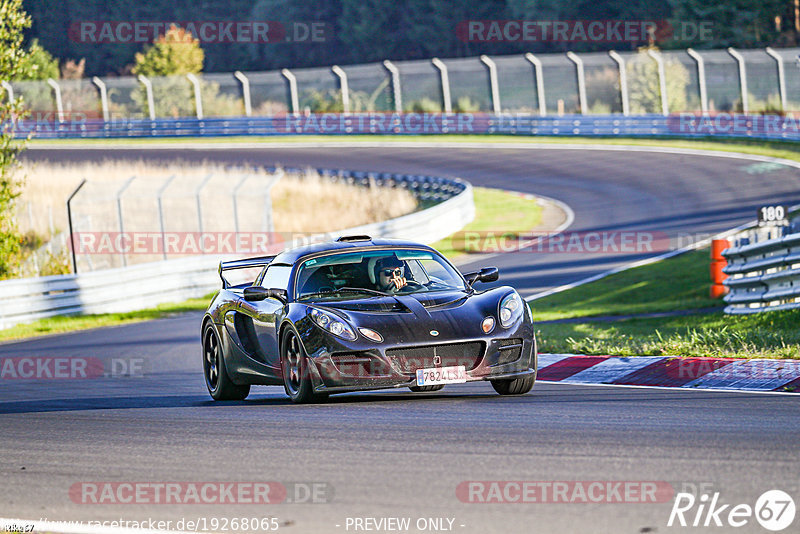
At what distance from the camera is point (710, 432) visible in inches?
282

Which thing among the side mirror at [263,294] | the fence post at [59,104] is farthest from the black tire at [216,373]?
the fence post at [59,104]

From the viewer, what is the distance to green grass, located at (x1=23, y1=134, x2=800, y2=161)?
1578 inches

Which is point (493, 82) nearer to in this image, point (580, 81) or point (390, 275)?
point (580, 81)

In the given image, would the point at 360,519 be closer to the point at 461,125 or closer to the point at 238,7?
the point at 461,125

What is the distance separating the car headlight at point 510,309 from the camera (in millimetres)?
9211

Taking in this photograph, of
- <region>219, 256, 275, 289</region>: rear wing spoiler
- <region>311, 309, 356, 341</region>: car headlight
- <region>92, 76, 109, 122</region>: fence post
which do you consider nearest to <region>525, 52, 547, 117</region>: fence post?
<region>92, 76, 109, 122</region>: fence post

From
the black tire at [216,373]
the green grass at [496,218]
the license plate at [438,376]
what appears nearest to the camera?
the license plate at [438,376]

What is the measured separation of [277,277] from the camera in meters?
10.5

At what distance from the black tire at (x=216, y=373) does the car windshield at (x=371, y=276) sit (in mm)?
1386

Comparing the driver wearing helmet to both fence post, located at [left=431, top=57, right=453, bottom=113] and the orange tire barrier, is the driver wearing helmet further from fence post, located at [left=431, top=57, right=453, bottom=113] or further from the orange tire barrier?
fence post, located at [left=431, top=57, right=453, bottom=113]

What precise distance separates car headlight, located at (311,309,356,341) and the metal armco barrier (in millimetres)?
6811

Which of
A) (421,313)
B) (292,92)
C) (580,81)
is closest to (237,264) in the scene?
(421,313)

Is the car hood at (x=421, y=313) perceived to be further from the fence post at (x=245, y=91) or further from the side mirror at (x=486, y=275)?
the fence post at (x=245, y=91)

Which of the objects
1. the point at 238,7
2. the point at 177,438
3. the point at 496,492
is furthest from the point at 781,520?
the point at 238,7
